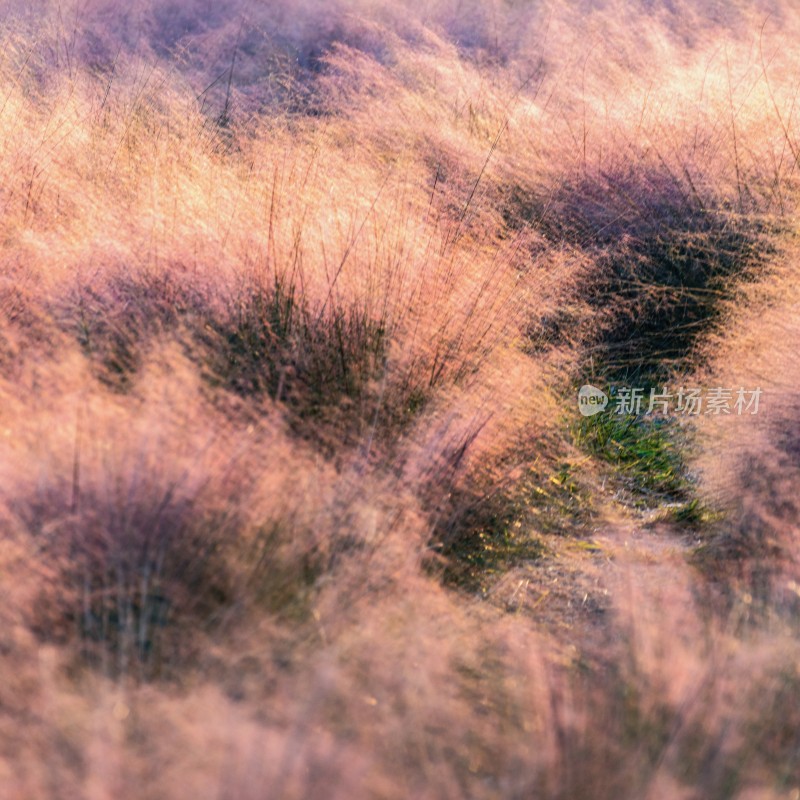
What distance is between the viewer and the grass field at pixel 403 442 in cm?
138

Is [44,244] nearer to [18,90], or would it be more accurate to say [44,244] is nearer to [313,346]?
[313,346]

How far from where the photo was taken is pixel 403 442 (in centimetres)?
219

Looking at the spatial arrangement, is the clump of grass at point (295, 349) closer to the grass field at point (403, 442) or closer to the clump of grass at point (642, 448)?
the grass field at point (403, 442)

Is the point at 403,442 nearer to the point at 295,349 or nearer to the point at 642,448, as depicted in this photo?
the point at 295,349

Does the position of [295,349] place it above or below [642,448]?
above

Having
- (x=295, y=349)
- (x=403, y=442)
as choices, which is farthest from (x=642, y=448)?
(x=295, y=349)

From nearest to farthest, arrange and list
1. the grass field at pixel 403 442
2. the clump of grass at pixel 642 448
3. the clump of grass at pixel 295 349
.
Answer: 1. the grass field at pixel 403 442
2. the clump of grass at pixel 295 349
3. the clump of grass at pixel 642 448

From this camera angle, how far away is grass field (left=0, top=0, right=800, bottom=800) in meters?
1.38

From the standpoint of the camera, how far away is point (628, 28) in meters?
5.26

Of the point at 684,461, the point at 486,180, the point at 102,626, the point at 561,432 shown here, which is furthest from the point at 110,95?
the point at 102,626

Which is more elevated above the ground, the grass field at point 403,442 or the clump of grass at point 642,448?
the grass field at point 403,442

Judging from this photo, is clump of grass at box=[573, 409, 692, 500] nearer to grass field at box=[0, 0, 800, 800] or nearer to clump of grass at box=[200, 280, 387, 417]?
grass field at box=[0, 0, 800, 800]

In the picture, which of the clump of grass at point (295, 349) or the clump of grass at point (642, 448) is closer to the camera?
the clump of grass at point (295, 349)

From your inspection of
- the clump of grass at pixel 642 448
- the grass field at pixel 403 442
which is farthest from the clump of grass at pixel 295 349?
the clump of grass at pixel 642 448
